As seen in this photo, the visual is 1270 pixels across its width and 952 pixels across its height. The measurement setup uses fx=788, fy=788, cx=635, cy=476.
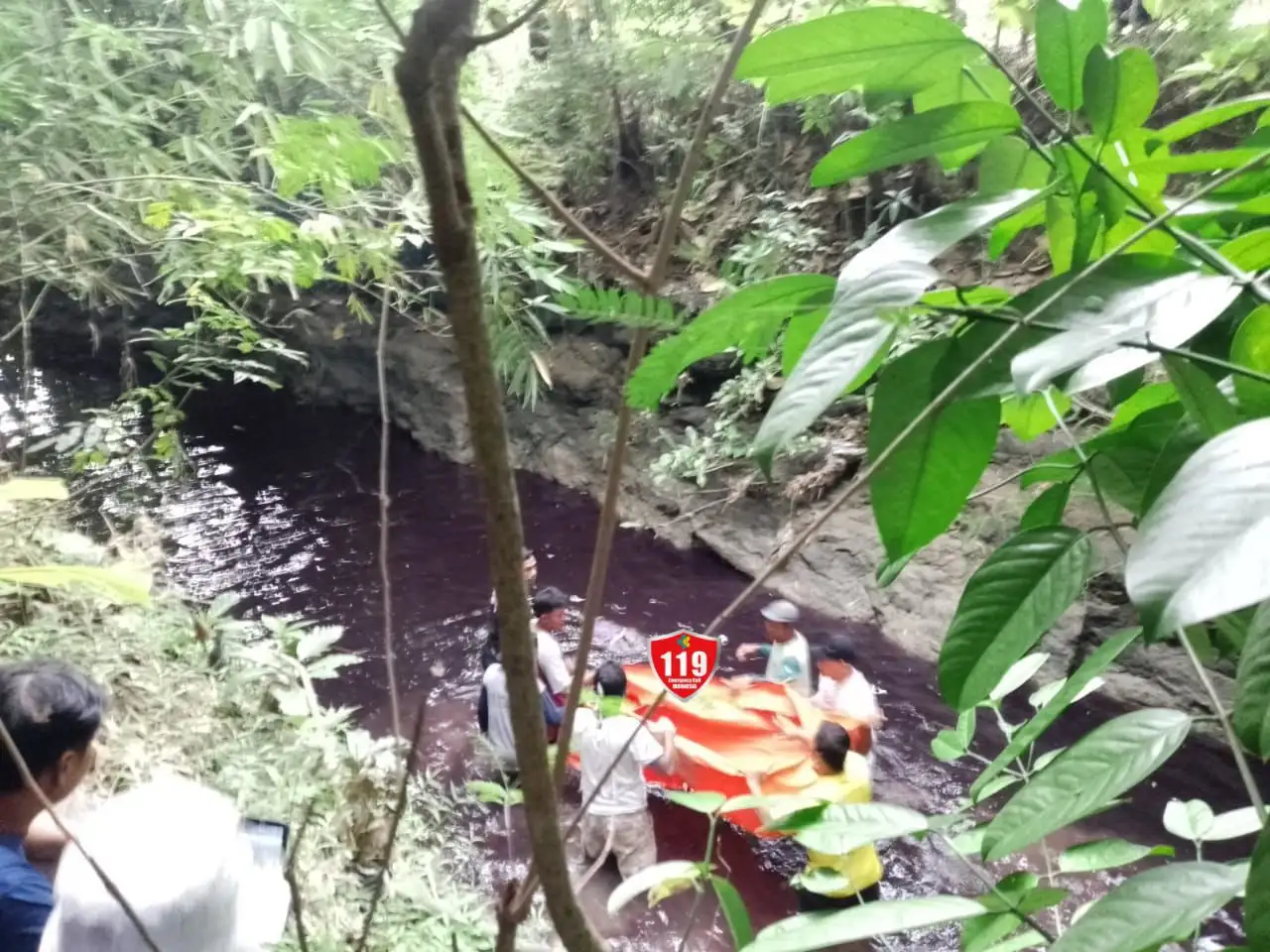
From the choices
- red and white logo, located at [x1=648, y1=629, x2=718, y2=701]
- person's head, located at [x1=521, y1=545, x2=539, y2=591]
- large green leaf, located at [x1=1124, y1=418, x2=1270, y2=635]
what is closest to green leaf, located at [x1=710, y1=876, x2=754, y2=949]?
red and white logo, located at [x1=648, y1=629, x2=718, y2=701]

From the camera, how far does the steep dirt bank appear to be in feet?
11.2

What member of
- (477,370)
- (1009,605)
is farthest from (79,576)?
(1009,605)

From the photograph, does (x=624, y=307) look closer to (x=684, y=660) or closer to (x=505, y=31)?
(x=505, y=31)

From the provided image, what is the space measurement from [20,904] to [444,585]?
3822 mm

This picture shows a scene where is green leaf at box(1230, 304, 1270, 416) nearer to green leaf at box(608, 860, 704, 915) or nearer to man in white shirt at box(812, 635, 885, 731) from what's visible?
green leaf at box(608, 860, 704, 915)

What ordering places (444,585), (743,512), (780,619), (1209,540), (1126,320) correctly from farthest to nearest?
(743,512), (444,585), (780,619), (1126,320), (1209,540)

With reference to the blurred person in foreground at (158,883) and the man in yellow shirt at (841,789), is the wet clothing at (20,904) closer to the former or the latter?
the blurred person in foreground at (158,883)

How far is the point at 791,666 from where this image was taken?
9.49ft

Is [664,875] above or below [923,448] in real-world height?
below

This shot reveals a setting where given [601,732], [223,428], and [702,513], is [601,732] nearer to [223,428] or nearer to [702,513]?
[702,513]

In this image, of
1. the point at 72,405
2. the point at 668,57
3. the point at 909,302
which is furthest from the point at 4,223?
the point at 72,405

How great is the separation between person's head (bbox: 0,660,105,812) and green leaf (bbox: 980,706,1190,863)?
1.17 metres

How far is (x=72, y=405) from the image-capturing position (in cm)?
652

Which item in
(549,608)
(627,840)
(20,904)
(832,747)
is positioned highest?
(20,904)
